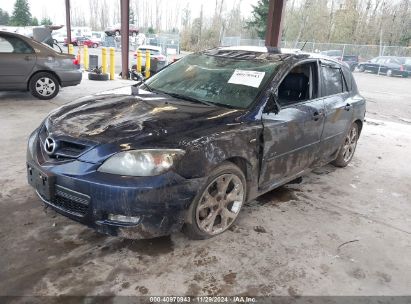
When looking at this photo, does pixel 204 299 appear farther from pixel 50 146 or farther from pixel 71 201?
pixel 50 146

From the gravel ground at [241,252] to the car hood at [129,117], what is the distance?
882 millimetres

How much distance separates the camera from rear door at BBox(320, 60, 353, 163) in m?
4.25

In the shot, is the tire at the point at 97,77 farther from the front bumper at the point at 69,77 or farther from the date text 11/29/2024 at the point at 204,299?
the date text 11/29/2024 at the point at 204,299

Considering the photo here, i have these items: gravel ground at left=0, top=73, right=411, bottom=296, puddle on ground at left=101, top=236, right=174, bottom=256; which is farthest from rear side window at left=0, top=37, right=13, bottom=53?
puddle on ground at left=101, top=236, right=174, bottom=256

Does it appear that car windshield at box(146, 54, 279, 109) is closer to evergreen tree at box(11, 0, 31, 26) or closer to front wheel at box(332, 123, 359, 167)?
front wheel at box(332, 123, 359, 167)

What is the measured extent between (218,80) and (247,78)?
0.30 meters

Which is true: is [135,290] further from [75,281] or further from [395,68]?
[395,68]

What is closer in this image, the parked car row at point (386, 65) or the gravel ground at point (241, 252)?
the gravel ground at point (241, 252)

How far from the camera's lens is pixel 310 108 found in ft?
12.7

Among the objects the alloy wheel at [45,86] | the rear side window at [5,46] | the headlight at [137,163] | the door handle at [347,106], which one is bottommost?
the alloy wheel at [45,86]

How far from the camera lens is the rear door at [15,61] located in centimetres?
759

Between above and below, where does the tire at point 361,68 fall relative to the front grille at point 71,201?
below

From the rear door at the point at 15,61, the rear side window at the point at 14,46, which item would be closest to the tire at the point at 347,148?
the rear door at the point at 15,61

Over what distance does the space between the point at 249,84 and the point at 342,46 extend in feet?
93.4
